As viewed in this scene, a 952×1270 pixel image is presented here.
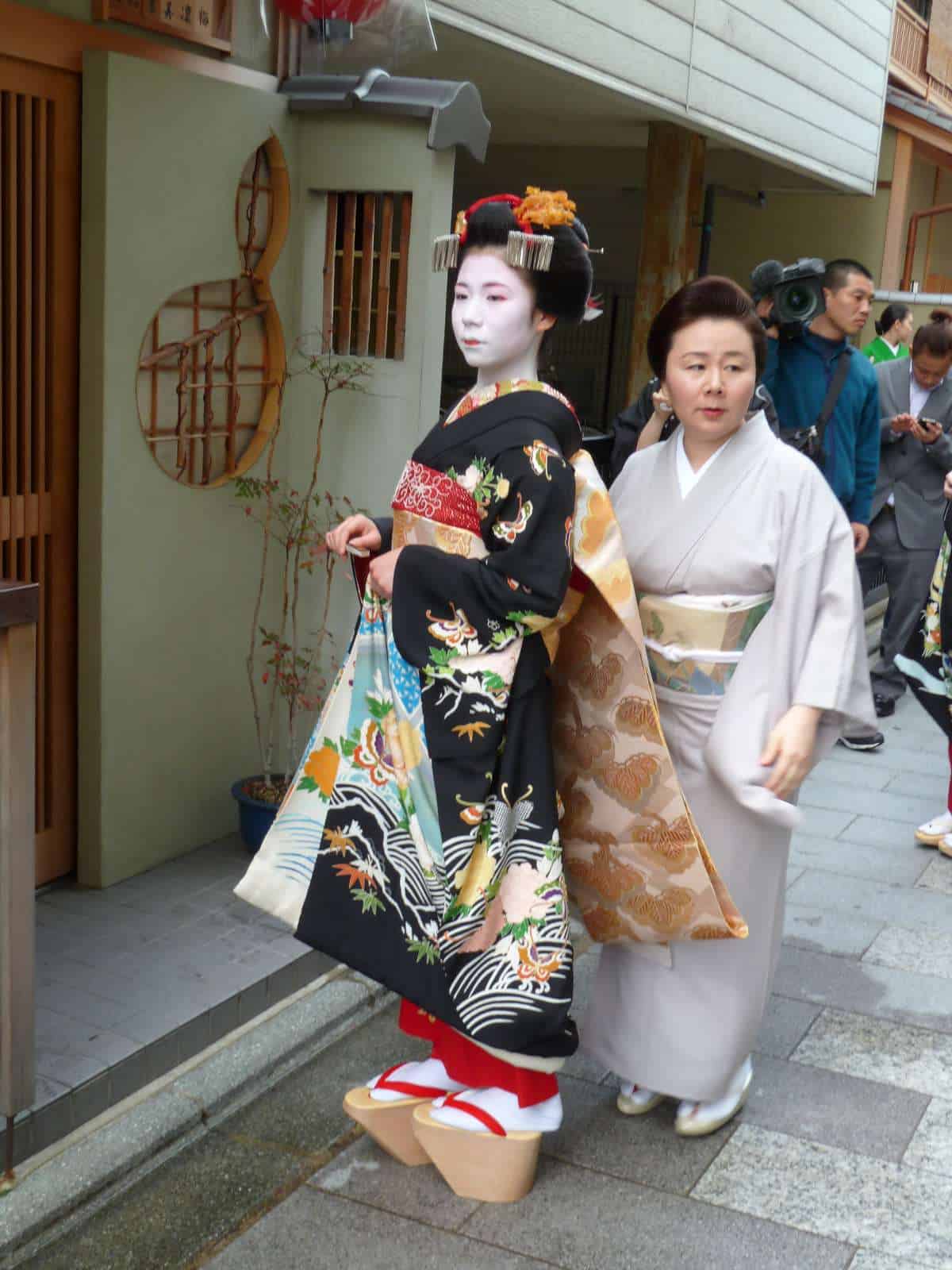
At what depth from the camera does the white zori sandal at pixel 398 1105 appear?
11.2ft

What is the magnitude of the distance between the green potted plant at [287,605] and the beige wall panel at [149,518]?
0.11 m

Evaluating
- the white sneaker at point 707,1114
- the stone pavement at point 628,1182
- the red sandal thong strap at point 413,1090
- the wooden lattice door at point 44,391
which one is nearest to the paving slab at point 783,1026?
the stone pavement at point 628,1182

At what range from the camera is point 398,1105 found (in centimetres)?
342

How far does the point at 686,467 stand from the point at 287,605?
2.17 m

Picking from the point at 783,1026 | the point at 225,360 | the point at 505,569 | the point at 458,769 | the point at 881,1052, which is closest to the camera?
the point at 505,569

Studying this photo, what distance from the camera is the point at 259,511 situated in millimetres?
5297

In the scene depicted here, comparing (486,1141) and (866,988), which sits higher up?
(486,1141)

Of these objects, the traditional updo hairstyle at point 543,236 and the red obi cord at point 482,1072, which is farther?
the red obi cord at point 482,1072

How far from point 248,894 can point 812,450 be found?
3959 millimetres

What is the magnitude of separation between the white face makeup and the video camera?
3.38 m

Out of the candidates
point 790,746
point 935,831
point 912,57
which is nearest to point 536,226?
point 790,746

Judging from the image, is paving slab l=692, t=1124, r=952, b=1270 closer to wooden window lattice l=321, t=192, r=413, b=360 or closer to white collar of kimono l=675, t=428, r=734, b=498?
white collar of kimono l=675, t=428, r=734, b=498

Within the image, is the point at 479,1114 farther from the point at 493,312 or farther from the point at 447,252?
the point at 447,252

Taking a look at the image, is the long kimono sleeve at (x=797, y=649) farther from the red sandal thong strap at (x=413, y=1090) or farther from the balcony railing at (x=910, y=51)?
the balcony railing at (x=910, y=51)
